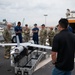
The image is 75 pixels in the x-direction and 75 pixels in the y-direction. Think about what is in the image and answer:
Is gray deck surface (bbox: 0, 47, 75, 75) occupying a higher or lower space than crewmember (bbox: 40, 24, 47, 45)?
lower

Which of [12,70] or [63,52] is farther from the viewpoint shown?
[12,70]

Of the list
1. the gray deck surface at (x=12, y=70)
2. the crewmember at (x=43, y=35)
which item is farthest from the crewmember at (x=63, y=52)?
the crewmember at (x=43, y=35)

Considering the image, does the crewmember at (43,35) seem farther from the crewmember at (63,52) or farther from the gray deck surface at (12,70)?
the crewmember at (63,52)

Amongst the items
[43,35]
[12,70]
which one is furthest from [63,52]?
[43,35]

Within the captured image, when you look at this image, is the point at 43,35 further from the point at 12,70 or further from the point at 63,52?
the point at 63,52

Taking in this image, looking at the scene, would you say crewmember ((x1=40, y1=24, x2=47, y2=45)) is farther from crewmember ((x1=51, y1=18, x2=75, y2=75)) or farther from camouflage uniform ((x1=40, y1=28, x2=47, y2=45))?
crewmember ((x1=51, y1=18, x2=75, y2=75))

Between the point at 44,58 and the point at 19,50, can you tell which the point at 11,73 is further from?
the point at 44,58

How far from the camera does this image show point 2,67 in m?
9.26

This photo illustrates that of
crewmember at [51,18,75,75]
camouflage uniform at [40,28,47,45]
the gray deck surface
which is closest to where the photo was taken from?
crewmember at [51,18,75,75]

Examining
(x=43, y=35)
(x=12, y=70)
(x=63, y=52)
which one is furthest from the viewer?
(x=43, y=35)

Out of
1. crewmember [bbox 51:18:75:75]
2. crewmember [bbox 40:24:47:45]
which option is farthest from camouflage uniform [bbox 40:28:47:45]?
crewmember [bbox 51:18:75:75]

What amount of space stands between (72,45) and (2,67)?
215 inches

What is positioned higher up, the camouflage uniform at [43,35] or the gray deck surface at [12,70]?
the camouflage uniform at [43,35]

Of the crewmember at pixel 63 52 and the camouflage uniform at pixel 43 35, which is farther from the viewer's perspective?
the camouflage uniform at pixel 43 35
